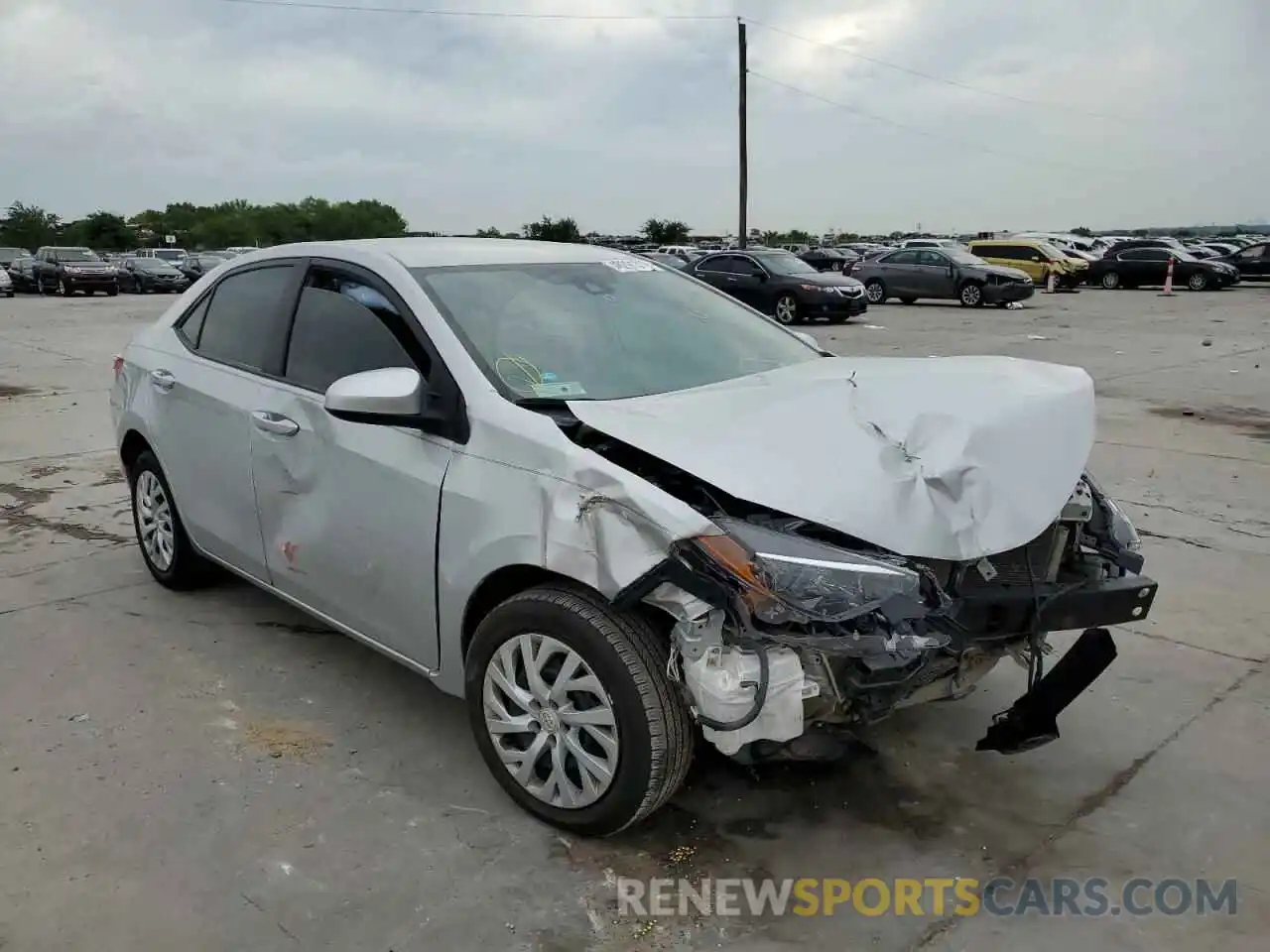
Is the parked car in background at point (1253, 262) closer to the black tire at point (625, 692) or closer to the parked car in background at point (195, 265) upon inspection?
the parked car in background at point (195, 265)

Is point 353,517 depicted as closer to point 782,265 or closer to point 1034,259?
point 782,265

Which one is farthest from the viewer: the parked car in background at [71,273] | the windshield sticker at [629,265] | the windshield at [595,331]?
the parked car in background at [71,273]

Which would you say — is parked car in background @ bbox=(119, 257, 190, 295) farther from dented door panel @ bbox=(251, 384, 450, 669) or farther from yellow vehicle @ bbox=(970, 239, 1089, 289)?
dented door panel @ bbox=(251, 384, 450, 669)

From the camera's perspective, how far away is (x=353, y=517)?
11.4 feet

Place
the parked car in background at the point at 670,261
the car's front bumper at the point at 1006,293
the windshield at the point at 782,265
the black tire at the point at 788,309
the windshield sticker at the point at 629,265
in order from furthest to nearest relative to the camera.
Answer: the car's front bumper at the point at 1006,293
the windshield at the point at 782,265
the black tire at the point at 788,309
the parked car in background at the point at 670,261
the windshield sticker at the point at 629,265

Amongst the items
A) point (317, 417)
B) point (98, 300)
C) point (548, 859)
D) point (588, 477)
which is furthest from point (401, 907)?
point (98, 300)

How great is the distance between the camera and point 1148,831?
306 centimetres

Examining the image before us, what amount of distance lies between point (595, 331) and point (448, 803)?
65.2 inches

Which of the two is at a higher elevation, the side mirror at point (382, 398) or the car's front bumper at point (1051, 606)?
the side mirror at point (382, 398)

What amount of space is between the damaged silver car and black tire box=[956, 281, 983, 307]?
22675mm

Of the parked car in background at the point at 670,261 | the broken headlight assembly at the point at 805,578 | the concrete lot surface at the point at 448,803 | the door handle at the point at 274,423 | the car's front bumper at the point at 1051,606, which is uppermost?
the parked car in background at the point at 670,261

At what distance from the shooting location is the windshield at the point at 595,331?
133 inches

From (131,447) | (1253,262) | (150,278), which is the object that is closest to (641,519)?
(131,447)

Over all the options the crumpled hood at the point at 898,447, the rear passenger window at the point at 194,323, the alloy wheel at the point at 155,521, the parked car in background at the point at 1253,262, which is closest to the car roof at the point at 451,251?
the rear passenger window at the point at 194,323
